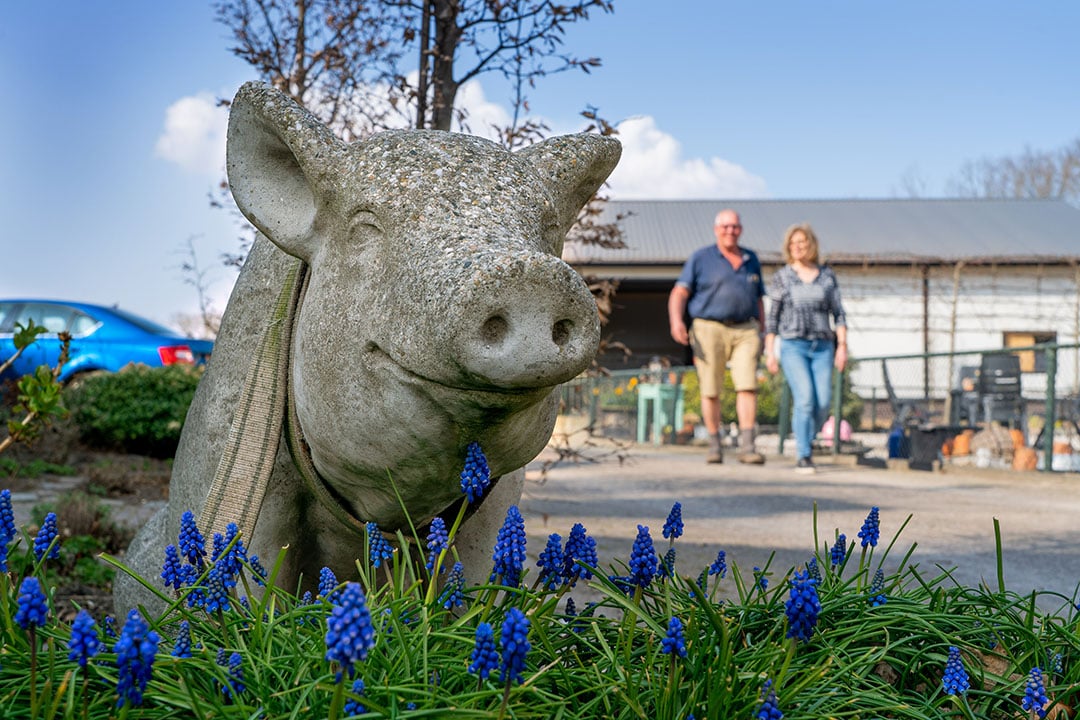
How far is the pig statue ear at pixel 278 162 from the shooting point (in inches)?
83.1

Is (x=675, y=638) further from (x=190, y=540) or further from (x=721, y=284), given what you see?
(x=721, y=284)

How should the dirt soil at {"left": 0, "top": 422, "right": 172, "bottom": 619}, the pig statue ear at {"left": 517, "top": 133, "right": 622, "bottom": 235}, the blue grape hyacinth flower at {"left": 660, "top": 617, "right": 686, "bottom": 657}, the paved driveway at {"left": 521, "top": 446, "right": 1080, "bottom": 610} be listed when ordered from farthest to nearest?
the paved driveway at {"left": 521, "top": 446, "right": 1080, "bottom": 610} < the dirt soil at {"left": 0, "top": 422, "right": 172, "bottom": 619} < the pig statue ear at {"left": 517, "top": 133, "right": 622, "bottom": 235} < the blue grape hyacinth flower at {"left": 660, "top": 617, "right": 686, "bottom": 657}

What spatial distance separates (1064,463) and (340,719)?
40.8ft

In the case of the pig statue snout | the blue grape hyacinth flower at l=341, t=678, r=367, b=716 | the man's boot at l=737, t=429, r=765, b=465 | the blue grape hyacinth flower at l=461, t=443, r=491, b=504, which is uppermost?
the pig statue snout

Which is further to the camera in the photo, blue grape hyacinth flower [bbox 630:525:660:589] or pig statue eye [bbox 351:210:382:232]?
pig statue eye [bbox 351:210:382:232]

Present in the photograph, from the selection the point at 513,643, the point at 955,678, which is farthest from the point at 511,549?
the point at 955,678

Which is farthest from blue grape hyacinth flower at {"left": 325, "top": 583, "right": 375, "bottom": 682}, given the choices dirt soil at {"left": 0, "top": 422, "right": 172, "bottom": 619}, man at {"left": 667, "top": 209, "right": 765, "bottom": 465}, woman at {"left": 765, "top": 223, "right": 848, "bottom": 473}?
woman at {"left": 765, "top": 223, "right": 848, "bottom": 473}

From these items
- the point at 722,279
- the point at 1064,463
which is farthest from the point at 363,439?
the point at 1064,463

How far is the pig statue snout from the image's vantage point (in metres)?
1.56

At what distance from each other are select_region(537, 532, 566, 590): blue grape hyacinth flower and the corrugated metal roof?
74.5 feet

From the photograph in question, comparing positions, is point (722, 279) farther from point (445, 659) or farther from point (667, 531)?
point (445, 659)

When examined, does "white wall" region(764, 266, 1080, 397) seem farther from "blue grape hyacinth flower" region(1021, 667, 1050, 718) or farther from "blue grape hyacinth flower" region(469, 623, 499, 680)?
"blue grape hyacinth flower" region(469, 623, 499, 680)

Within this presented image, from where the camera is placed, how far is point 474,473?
1.75 metres

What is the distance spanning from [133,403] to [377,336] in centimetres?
888
